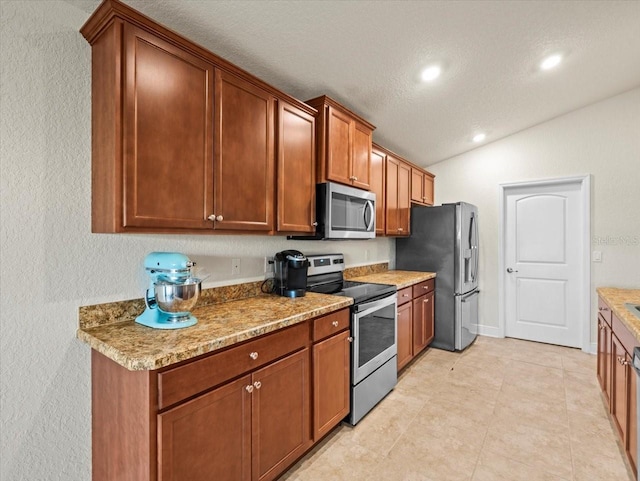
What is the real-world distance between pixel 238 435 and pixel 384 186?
261 cm

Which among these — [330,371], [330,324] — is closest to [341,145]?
[330,324]

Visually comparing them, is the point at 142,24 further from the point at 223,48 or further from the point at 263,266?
the point at 263,266

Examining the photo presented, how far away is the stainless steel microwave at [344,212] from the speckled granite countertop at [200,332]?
0.61 metres

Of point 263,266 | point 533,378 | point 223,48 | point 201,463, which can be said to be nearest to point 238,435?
point 201,463

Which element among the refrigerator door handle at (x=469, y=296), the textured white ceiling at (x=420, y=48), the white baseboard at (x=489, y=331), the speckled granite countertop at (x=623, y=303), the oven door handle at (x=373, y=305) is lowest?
the white baseboard at (x=489, y=331)

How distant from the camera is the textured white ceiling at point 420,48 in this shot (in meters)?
1.72

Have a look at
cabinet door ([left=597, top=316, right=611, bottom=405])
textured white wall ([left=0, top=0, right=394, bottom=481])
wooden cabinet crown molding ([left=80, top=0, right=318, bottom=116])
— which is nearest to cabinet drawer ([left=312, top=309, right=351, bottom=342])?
textured white wall ([left=0, top=0, right=394, bottom=481])

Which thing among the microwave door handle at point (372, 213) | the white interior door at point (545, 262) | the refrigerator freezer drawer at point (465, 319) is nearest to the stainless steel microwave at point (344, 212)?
the microwave door handle at point (372, 213)

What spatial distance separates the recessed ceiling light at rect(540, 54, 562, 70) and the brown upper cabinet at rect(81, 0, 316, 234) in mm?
2223

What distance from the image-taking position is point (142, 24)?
1391 millimetres

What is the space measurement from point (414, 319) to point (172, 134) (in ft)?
9.11

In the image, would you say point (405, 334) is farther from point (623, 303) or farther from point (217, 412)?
point (217, 412)

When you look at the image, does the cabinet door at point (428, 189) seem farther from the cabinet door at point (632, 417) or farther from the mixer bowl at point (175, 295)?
the mixer bowl at point (175, 295)

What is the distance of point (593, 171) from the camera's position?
12.1 ft
